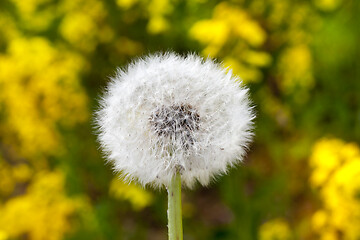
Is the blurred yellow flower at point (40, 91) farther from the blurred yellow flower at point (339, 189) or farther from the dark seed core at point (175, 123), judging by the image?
the dark seed core at point (175, 123)

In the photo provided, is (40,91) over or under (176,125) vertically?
over

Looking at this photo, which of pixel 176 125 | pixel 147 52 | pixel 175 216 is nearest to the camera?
pixel 175 216

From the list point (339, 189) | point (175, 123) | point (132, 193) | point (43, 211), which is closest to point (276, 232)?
point (339, 189)

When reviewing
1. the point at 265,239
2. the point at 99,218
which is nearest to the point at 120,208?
the point at 99,218

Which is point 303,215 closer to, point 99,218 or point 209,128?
point 99,218

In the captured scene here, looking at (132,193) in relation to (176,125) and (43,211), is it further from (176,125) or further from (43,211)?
(176,125)

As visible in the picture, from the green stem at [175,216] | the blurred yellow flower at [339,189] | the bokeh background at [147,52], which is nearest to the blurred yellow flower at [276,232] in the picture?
the bokeh background at [147,52]
